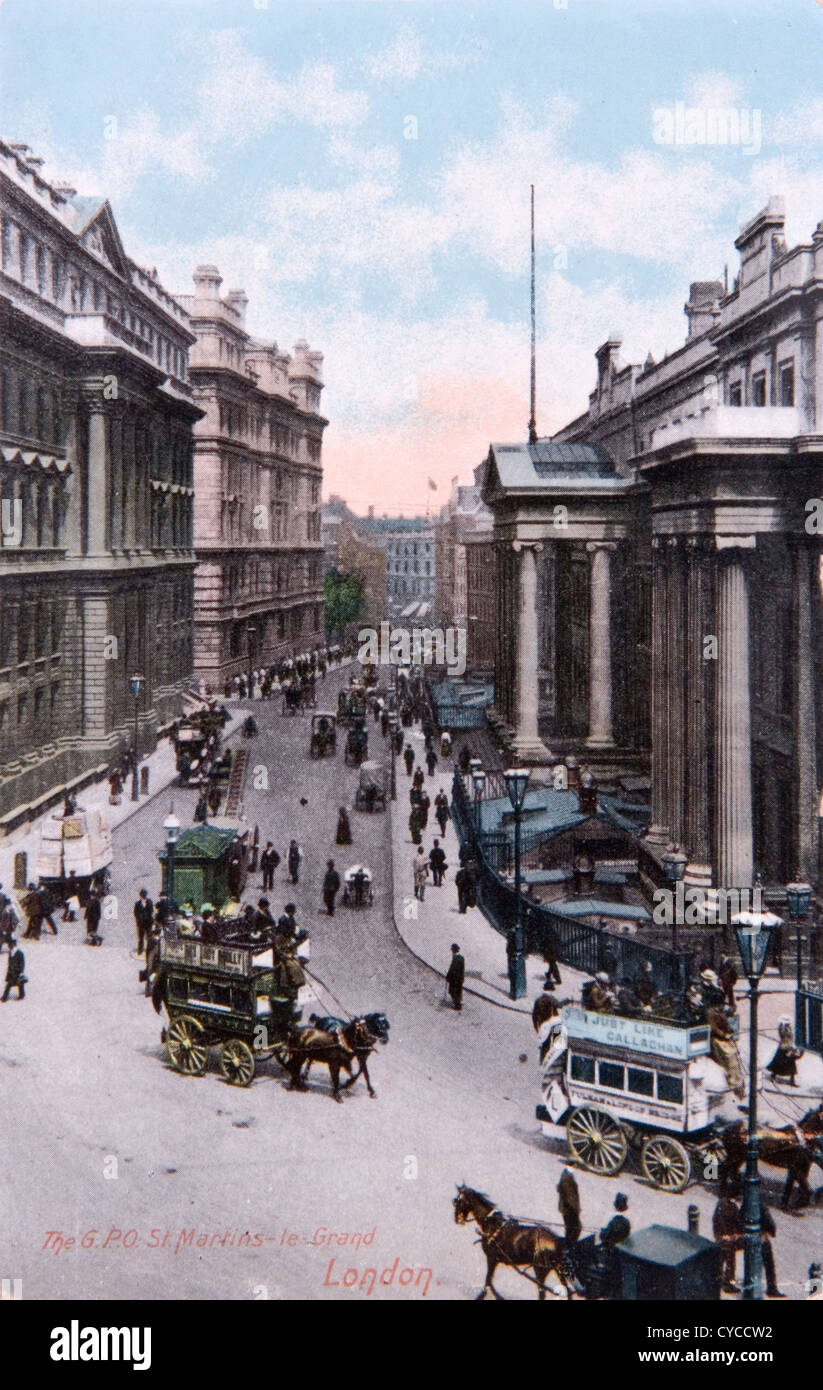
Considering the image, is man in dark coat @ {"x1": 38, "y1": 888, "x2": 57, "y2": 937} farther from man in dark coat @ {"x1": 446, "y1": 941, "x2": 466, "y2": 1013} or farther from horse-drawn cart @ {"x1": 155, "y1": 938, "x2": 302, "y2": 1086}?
man in dark coat @ {"x1": 446, "y1": 941, "x2": 466, "y2": 1013}

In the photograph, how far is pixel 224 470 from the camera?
59250mm

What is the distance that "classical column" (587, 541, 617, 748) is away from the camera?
42319 mm

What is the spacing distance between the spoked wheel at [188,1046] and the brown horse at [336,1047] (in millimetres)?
1513

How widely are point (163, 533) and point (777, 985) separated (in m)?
30.8

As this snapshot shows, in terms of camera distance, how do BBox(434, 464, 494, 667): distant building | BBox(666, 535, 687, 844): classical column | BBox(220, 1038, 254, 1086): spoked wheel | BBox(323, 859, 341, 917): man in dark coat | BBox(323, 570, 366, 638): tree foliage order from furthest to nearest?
BBox(323, 570, 366, 638): tree foliage, BBox(434, 464, 494, 667): distant building, BBox(323, 859, 341, 917): man in dark coat, BBox(666, 535, 687, 844): classical column, BBox(220, 1038, 254, 1086): spoked wheel

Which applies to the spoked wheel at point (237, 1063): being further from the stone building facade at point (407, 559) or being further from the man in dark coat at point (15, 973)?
the stone building facade at point (407, 559)

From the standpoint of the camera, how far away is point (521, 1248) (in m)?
13.9

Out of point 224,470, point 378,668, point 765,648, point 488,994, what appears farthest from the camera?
point 378,668

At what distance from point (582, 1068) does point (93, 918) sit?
40.4 ft

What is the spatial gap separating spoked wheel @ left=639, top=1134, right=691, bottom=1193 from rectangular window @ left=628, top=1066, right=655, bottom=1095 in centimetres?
57

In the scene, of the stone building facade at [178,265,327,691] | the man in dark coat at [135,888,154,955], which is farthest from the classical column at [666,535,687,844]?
the stone building facade at [178,265,327,691]

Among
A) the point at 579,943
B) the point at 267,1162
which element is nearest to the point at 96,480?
the point at 579,943
